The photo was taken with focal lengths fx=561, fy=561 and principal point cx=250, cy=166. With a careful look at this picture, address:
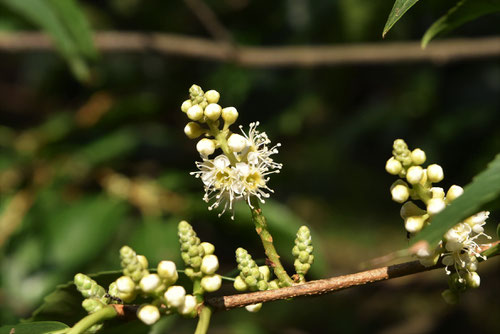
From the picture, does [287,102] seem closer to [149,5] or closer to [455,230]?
[149,5]

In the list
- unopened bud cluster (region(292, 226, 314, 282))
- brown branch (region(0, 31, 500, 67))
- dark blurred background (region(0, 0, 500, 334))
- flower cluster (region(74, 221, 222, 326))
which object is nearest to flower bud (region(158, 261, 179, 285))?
flower cluster (region(74, 221, 222, 326))

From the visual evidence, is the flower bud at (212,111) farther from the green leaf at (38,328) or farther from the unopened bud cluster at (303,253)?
the green leaf at (38,328)

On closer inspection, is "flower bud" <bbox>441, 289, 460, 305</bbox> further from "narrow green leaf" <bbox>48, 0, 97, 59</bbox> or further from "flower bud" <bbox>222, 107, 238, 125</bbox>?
"narrow green leaf" <bbox>48, 0, 97, 59</bbox>

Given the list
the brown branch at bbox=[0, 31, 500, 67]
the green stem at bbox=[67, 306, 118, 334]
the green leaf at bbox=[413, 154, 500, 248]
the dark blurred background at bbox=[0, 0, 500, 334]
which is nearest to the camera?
the green leaf at bbox=[413, 154, 500, 248]

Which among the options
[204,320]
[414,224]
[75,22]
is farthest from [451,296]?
[75,22]

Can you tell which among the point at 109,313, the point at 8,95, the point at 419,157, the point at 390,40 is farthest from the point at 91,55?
the point at 8,95

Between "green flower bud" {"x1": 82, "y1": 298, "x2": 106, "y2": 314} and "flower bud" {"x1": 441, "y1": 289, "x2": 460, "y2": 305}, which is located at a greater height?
"green flower bud" {"x1": 82, "y1": 298, "x2": 106, "y2": 314}
